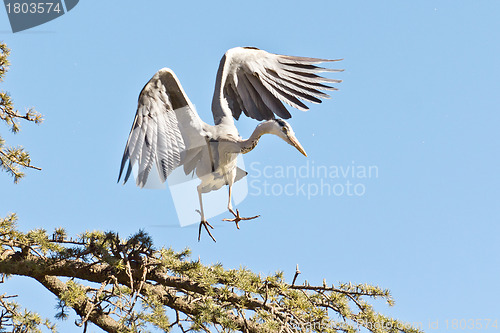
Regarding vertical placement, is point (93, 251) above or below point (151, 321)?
above

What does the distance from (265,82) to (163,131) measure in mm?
1023

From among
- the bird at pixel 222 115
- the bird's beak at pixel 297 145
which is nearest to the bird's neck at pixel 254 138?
the bird at pixel 222 115

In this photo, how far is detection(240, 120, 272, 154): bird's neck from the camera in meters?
3.66

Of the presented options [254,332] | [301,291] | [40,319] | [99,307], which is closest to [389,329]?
[301,291]

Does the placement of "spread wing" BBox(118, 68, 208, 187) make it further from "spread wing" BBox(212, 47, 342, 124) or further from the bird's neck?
"spread wing" BBox(212, 47, 342, 124)

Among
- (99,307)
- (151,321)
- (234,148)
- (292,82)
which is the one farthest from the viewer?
(292,82)

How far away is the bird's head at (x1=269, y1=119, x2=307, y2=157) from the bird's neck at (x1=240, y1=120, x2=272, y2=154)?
0.04 m

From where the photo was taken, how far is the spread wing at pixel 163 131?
3.26 meters

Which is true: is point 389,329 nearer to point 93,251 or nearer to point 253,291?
point 253,291

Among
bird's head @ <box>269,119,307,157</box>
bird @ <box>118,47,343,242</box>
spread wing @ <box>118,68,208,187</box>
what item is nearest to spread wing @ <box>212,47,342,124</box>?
bird @ <box>118,47,343,242</box>

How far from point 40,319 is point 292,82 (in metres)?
2.32

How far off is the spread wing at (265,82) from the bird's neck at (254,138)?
1.13ft

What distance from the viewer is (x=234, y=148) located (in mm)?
3625

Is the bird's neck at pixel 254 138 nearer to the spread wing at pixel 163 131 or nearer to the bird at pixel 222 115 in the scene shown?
the bird at pixel 222 115
